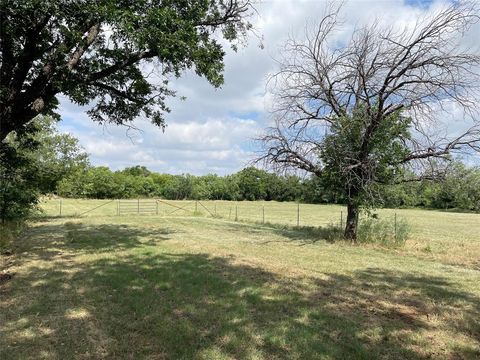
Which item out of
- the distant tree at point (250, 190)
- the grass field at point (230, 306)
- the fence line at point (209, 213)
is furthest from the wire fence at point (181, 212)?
the distant tree at point (250, 190)

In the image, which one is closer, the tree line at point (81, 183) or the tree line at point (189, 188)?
the tree line at point (81, 183)

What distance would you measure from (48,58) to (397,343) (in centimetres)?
973

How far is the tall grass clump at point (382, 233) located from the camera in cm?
1439

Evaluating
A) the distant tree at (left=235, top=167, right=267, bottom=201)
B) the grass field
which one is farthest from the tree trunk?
the distant tree at (left=235, top=167, right=267, bottom=201)

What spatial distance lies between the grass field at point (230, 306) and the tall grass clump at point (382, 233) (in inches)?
143

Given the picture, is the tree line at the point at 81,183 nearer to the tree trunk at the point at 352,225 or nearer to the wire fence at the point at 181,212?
the tree trunk at the point at 352,225

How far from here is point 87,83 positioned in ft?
33.1

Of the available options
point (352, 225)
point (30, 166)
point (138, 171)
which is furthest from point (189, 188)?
point (352, 225)

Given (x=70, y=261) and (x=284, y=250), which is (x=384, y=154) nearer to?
(x=284, y=250)

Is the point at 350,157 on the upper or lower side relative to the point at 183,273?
upper

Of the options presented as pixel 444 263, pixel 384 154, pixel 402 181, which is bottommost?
pixel 444 263

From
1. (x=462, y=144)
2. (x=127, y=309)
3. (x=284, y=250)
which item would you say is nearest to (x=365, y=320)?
(x=127, y=309)

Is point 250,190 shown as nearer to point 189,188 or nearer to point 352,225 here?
point 189,188

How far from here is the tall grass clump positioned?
14.4 m
